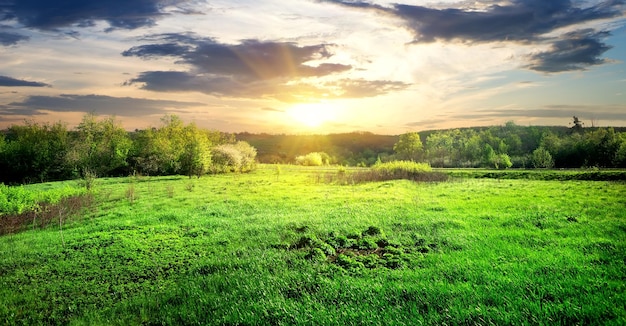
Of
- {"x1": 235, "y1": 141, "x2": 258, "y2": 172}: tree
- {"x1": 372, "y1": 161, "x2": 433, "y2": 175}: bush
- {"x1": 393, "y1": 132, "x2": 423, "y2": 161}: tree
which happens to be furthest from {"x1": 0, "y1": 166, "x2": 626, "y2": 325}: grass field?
{"x1": 393, "y1": 132, "x2": 423, "y2": 161}: tree

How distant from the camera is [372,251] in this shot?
470 inches

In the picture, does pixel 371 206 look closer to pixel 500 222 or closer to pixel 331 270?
pixel 500 222

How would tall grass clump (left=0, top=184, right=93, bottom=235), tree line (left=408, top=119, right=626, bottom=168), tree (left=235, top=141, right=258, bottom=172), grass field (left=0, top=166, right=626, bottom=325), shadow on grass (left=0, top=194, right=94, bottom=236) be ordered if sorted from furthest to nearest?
tree line (left=408, top=119, right=626, bottom=168), tree (left=235, top=141, right=258, bottom=172), tall grass clump (left=0, top=184, right=93, bottom=235), shadow on grass (left=0, top=194, right=94, bottom=236), grass field (left=0, top=166, right=626, bottom=325)

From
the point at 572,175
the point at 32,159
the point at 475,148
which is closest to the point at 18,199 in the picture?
the point at 32,159

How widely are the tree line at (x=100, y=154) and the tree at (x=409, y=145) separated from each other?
50.5m

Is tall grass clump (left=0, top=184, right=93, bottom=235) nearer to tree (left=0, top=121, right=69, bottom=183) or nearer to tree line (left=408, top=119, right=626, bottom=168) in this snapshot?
tree (left=0, top=121, right=69, bottom=183)

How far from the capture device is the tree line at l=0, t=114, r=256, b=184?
51.4m

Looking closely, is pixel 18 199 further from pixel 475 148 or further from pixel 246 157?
pixel 475 148

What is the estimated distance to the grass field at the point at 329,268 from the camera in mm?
Answer: 7590

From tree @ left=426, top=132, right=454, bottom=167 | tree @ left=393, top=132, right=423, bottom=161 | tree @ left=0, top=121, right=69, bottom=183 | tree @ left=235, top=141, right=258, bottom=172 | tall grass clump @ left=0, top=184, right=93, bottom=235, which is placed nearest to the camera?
tall grass clump @ left=0, top=184, right=93, bottom=235

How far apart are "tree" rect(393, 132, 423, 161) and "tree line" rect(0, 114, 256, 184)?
5052 centimetres

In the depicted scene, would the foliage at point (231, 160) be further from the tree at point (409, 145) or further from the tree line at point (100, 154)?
the tree at point (409, 145)

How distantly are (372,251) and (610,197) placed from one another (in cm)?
1837

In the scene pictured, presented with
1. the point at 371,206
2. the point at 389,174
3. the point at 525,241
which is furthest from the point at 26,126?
the point at 525,241
